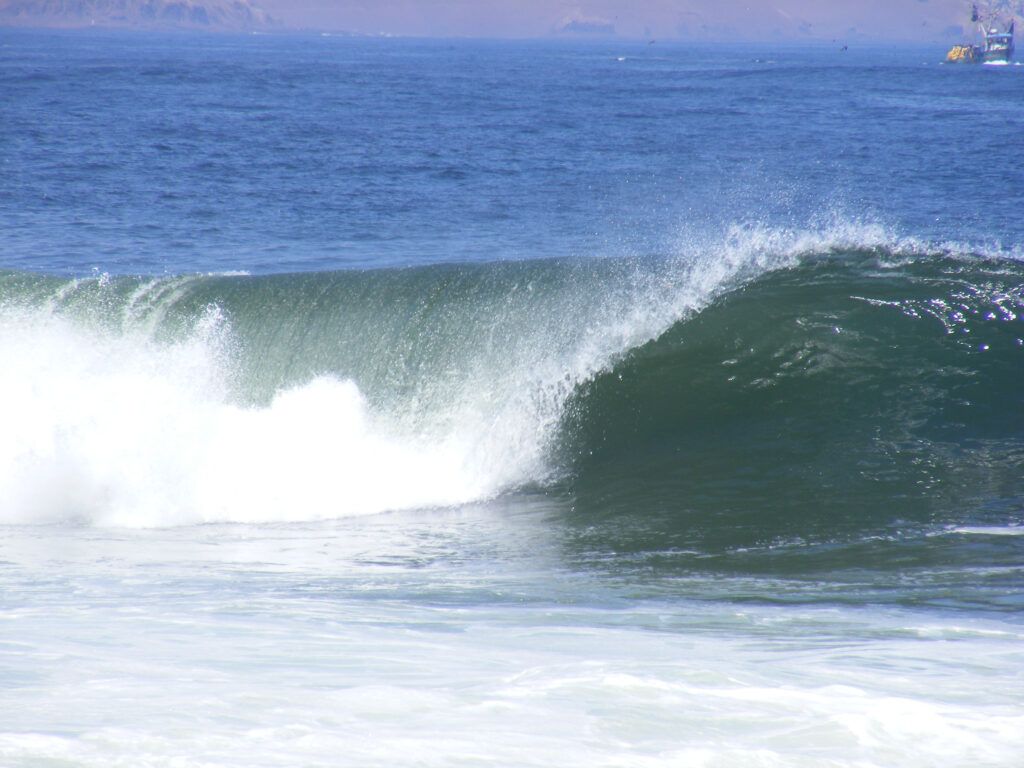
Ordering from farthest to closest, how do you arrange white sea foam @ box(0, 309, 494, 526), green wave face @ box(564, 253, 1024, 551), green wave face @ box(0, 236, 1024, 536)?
white sea foam @ box(0, 309, 494, 526)
green wave face @ box(0, 236, 1024, 536)
green wave face @ box(564, 253, 1024, 551)

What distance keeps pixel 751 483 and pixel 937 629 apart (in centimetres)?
293

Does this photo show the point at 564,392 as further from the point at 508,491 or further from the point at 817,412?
the point at 817,412

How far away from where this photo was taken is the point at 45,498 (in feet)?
26.3

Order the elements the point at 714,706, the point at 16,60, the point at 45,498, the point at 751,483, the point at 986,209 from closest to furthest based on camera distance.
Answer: the point at 714,706 → the point at 751,483 → the point at 45,498 → the point at 986,209 → the point at 16,60

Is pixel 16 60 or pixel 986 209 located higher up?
pixel 16 60

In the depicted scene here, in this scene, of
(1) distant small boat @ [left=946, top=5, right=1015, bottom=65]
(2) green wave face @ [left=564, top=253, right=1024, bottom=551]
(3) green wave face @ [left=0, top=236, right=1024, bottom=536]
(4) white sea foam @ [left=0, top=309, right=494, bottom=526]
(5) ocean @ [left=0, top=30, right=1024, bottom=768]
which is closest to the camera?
(5) ocean @ [left=0, top=30, right=1024, bottom=768]

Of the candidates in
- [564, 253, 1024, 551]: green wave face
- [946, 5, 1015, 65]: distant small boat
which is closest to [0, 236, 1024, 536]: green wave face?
[564, 253, 1024, 551]: green wave face

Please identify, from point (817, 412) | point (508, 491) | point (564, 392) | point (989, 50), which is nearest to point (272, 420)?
point (508, 491)

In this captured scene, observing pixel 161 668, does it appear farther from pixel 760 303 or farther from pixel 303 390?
pixel 760 303

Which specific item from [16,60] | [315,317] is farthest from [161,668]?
[16,60]

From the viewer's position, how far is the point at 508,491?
7.59 metres

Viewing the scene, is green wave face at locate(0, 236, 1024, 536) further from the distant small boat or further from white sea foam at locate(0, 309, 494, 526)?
the distant small boat

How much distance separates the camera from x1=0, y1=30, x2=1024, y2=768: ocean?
3236 mm

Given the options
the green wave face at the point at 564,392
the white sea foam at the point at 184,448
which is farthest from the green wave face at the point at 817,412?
the white sea foam at the point at 184,448
